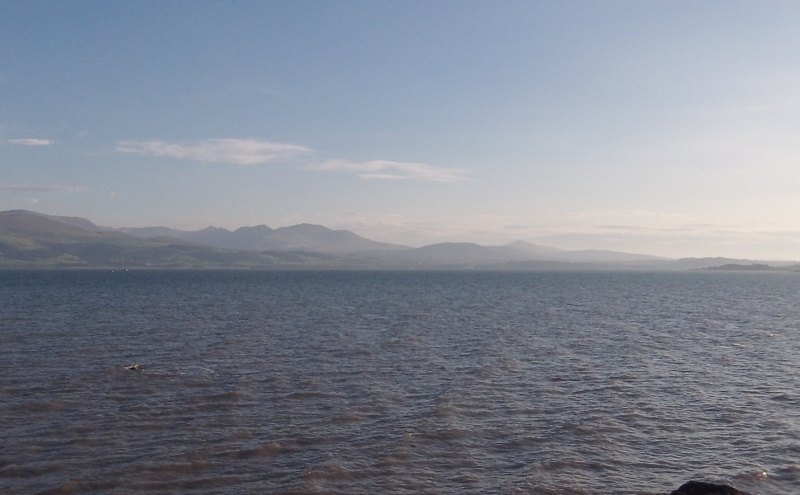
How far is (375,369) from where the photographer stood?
3916 cm

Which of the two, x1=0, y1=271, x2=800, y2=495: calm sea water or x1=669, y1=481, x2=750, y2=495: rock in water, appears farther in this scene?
x1=0, y1=271, x2=800, y2=495: calm sea water

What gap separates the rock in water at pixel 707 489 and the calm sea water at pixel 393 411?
271 cm

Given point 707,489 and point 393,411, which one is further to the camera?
point 393,411

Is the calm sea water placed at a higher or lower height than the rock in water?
lower

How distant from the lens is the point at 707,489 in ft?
55.7

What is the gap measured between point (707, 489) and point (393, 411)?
1485cm

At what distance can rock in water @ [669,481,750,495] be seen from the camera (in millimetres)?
16750

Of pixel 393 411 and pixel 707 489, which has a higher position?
pixel 707 489

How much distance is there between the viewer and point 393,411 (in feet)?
95.8

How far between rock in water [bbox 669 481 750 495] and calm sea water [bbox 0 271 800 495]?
8.89 feet

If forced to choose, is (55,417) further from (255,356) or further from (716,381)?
(716,381)

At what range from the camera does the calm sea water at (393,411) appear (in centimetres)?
2122

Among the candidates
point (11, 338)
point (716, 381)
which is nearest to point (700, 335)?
point (716, 381)

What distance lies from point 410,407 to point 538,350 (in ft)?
66.7
